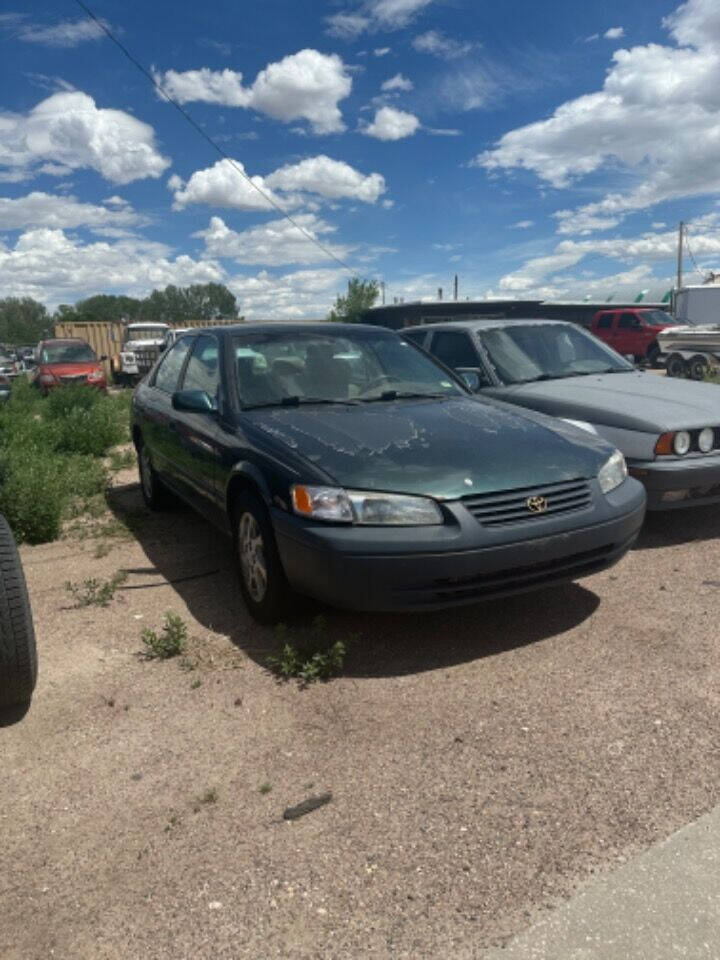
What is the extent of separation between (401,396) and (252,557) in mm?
1391

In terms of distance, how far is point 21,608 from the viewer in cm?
279

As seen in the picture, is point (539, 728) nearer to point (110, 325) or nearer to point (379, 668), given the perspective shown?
point (379, 668)

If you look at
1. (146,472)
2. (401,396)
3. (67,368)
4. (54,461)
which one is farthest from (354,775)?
(67,368)

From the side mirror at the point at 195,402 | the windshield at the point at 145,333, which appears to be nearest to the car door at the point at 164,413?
the side mirror at the point at 195,402

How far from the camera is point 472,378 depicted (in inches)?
205

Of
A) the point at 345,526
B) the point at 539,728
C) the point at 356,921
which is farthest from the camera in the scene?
the point at 345,526

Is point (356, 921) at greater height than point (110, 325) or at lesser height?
lesser

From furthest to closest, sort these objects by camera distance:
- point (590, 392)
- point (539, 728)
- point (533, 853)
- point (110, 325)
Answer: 1. point (110, 325)
2. point (590, 392)
3. point (539, 728)
4. point (533, 853)

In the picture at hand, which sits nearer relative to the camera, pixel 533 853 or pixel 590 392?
pixel 533 853

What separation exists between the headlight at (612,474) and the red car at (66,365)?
1672cm

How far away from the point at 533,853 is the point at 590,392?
12.9ft

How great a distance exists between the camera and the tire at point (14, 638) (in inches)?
107

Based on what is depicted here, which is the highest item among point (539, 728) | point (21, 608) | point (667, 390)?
point (667, 390)

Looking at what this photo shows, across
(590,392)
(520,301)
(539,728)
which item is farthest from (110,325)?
(539,728)
